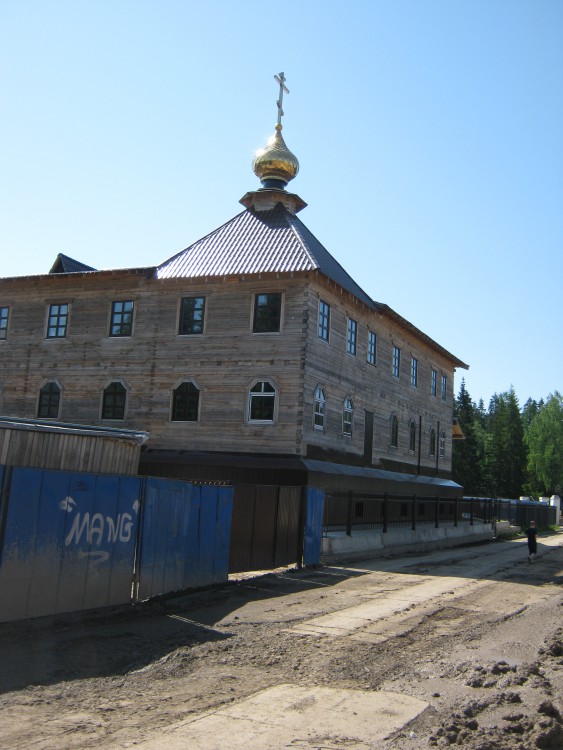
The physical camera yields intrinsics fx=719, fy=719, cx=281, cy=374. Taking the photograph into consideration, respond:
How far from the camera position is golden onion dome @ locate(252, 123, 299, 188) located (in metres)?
31.8

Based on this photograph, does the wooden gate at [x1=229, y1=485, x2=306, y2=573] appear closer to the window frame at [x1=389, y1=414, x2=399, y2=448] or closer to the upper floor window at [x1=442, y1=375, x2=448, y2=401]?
the window frame at [x1=389, y1=414, x2=399, y2=448]

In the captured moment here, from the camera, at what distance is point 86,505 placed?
Result: 35.0 ft

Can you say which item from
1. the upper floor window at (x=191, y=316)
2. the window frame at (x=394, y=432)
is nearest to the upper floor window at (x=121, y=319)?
the upper floor window at (x=191, y=316)

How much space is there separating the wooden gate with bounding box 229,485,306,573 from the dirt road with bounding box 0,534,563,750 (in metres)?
2.21

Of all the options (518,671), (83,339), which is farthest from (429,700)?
(83,339)

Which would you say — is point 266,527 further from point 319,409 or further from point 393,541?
point 319,409

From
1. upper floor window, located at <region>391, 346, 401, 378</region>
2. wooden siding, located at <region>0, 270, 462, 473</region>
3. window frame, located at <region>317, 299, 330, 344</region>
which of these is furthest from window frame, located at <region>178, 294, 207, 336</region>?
upper floor window, located at <region>391, 346, 401, 378</region>

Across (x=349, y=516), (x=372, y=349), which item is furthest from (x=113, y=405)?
(x=349, y=516)

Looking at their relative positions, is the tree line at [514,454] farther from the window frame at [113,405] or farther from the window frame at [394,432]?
the window frame at [113,405]

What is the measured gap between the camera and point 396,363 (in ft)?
115

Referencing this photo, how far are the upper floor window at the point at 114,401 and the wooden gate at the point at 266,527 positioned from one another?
12.3 m

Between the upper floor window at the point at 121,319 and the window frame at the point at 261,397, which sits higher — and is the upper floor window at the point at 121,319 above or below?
above

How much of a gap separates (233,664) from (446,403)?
117ft

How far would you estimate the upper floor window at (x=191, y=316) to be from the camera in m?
27.8
